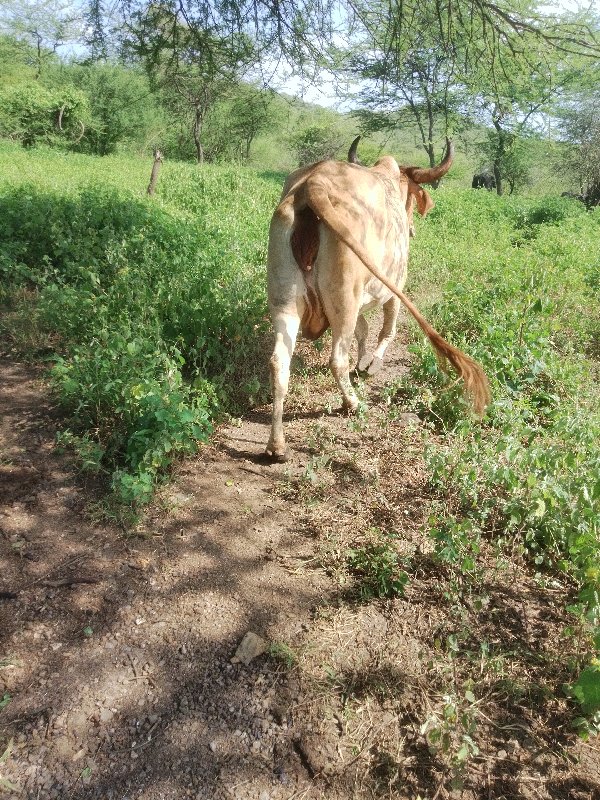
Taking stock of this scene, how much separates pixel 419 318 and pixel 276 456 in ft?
4.07

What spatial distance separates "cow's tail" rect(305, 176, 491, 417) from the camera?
10.3 feet

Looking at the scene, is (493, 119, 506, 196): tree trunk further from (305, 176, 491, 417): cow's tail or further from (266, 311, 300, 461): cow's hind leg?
(266, 311, 300, 461): cow's hind leg

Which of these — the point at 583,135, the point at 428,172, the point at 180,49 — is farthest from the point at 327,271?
the point at 583,135

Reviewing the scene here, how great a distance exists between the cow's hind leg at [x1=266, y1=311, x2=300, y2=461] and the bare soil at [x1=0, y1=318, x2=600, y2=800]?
29 centimetres

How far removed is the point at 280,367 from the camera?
3494mm

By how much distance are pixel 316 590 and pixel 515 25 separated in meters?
5.11

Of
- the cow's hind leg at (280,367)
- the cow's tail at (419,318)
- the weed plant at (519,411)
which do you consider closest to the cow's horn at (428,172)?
the weed plant at (519,411)

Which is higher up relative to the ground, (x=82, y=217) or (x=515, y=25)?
(x=515, y=25)

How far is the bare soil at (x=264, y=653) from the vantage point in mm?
1885

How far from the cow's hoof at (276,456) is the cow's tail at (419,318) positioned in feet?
3.74

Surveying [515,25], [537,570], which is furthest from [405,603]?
[515,25]

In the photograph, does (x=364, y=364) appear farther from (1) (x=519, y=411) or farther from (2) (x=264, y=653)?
(2) (x=264, y=653)

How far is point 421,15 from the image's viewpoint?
517 centimetres

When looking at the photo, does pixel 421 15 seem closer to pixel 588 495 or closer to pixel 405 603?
pixel 588 495
